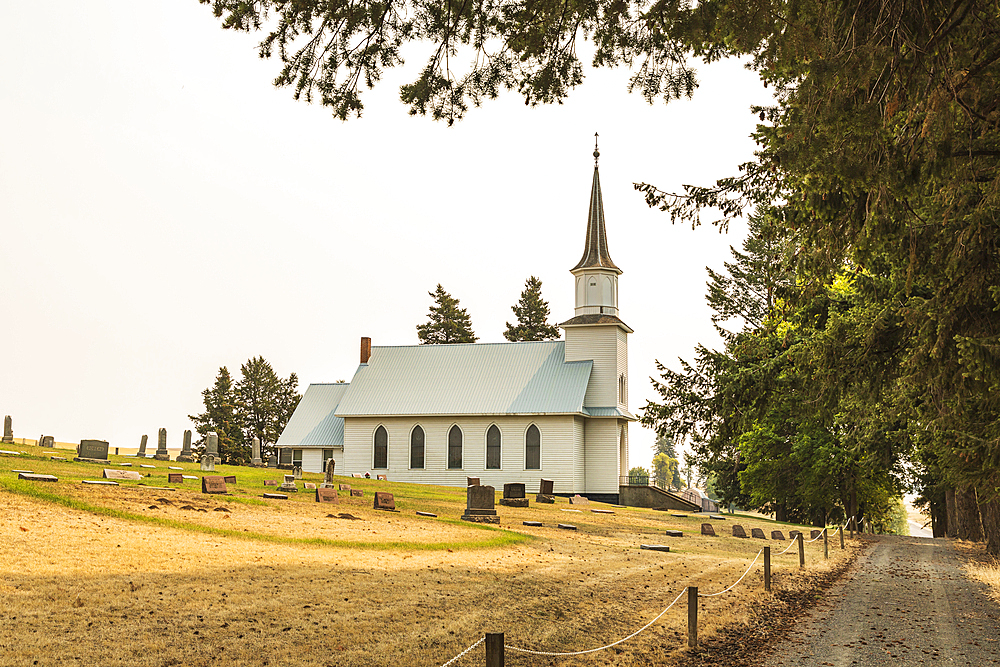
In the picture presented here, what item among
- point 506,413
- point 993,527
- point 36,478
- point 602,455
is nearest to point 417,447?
point 506,413

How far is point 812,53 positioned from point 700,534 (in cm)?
2474

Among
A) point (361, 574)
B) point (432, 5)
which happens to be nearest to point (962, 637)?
point (361, 574)

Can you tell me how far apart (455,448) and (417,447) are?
2417 mm

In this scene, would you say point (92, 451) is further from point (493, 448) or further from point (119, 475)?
point (493, 448)

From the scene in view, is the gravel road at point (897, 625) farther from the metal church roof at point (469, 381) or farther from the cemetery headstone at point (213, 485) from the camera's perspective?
the metal church roof at point (469, 381)

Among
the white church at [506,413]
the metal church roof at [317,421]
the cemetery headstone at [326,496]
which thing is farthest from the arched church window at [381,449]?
the cemetery headstone at [326,496]

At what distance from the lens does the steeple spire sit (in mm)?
50375

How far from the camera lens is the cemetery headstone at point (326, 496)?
25.8 m

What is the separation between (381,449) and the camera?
49938 millimetres

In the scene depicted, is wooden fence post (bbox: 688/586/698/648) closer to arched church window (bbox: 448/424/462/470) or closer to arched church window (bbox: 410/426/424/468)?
arched church window (bbox: 448/424/462/470)

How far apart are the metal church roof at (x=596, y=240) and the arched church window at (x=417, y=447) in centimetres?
1345

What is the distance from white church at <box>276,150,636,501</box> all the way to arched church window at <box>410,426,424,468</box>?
2.3 inches

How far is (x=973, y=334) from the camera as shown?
1035 cm

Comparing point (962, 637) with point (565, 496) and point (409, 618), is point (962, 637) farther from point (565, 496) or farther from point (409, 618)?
point (565, 496)
